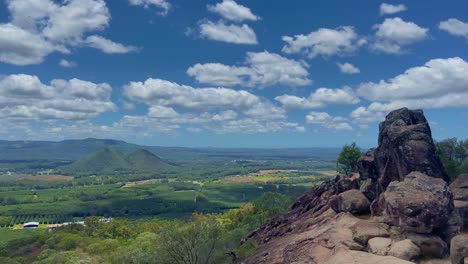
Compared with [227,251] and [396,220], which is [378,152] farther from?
[227,251]

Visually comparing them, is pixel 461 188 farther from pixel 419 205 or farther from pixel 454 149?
pixel 454 149

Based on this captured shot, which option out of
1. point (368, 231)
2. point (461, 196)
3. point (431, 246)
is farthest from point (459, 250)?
point (461, 196)

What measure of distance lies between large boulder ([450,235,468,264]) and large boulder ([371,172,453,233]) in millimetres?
4215

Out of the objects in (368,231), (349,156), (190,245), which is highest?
(349,156)

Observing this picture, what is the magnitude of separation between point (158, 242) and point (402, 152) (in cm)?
4128

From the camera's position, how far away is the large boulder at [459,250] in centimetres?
3804

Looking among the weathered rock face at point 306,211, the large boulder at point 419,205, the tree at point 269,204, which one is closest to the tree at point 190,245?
the weathered rock face at point 306,211

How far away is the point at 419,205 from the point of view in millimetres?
43562

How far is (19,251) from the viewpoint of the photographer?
130m

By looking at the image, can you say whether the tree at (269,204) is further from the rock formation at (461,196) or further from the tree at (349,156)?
the rock formation at (461,196)

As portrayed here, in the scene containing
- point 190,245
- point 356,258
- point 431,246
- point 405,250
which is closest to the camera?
point 405,250

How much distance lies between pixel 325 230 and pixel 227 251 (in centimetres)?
2520

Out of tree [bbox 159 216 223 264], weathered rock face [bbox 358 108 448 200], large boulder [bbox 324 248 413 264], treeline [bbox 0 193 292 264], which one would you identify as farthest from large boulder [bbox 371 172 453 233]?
tree [bbox 159 216 223 264]

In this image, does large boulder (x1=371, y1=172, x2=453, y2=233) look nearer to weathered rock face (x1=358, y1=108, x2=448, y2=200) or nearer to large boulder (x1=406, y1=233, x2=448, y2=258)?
large boulder (x1=406, y1=233, x2=448, y2=258)
